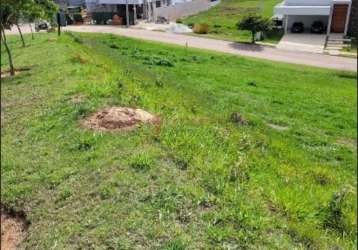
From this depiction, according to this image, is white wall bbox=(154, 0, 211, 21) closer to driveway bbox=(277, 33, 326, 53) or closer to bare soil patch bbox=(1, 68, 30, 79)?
driveway bbox=(277, 33, 326, 53)

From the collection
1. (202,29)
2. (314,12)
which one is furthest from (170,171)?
(202,29)

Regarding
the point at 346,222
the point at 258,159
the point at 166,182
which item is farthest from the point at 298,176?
the point at 166,182

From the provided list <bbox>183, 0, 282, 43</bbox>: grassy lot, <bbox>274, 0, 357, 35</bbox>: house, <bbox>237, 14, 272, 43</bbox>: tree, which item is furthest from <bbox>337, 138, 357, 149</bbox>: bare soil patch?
<bbox>237, 14, 272, 43</bbox>: tree

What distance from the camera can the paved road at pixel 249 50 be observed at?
24.4m

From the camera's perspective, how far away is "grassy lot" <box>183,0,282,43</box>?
2534 cm

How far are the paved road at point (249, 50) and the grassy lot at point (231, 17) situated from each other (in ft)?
4.17

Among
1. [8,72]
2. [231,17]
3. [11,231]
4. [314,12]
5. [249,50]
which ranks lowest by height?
[249,50]

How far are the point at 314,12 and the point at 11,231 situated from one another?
21299mm

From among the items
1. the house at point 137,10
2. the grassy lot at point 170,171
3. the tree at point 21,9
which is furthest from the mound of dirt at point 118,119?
the house at point 137,10

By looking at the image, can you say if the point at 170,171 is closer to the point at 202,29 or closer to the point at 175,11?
the point at 202,29

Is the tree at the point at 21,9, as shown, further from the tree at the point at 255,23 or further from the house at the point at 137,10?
the house at the point at 137,10

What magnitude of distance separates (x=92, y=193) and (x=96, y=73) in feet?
25.9

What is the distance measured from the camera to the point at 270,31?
99.3 feet

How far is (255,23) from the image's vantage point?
2920cm
